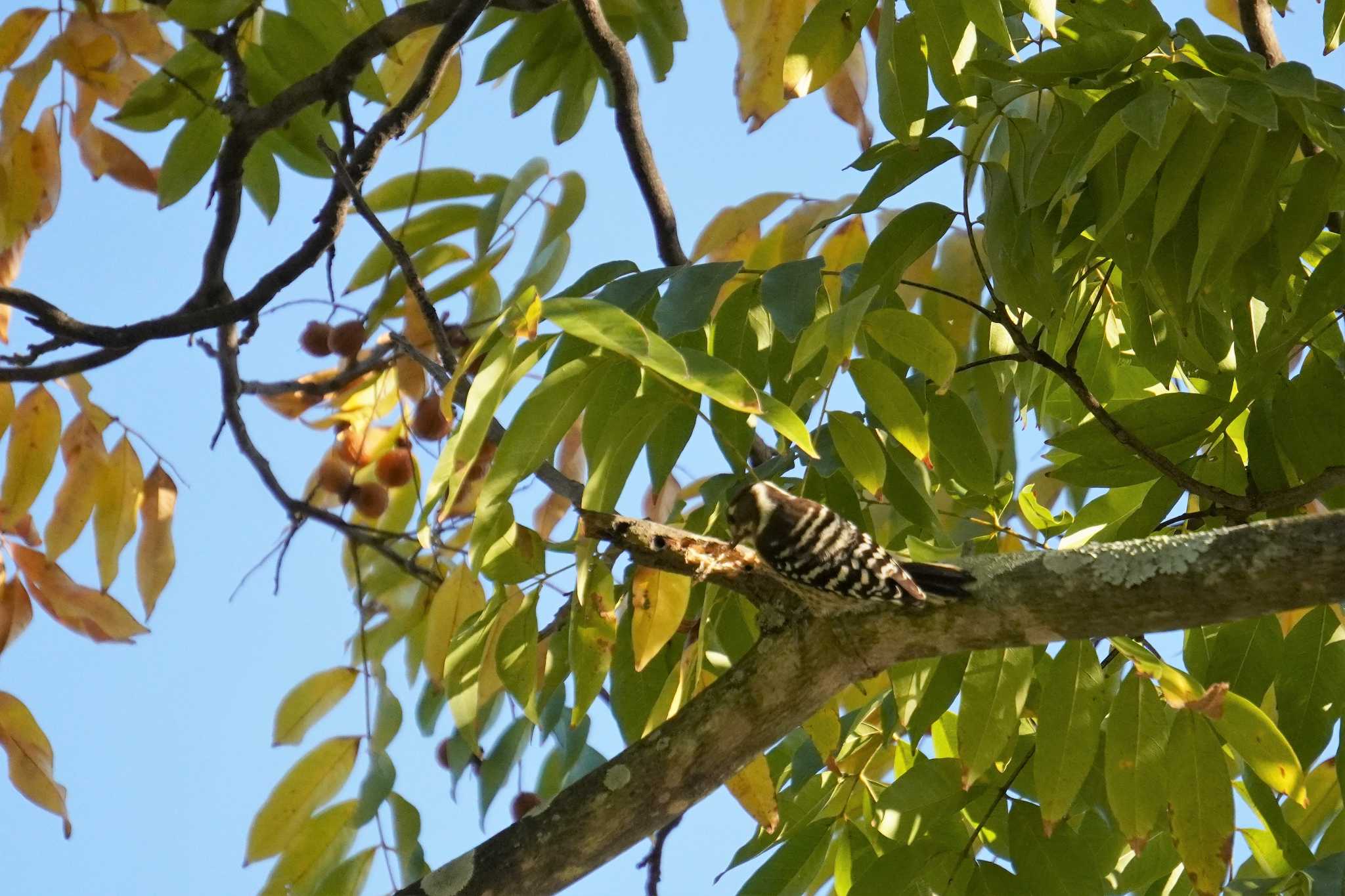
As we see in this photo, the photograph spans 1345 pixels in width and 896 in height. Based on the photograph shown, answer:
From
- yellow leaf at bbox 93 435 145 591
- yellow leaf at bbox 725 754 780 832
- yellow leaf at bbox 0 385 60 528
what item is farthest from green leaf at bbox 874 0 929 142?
yellow leaf at bbox 0 385 60 528

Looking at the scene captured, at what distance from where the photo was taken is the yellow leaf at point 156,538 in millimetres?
2389

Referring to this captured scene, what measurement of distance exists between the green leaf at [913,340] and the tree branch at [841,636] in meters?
0.26

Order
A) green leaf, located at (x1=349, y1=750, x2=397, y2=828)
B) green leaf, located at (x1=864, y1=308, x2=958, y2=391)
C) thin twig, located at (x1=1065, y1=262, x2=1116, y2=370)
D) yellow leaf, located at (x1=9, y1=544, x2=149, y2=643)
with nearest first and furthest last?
green leaf, located at (x1=864, y1=308, x2=958, y2=391), thin twig, located at (x1=1065, y1=262, x2=1116, y2=370), green leaf, located at (x1=349, y1=750, x2=397, y2=828), yellow leaf, located at (x1=9, y1=544, x2=149, y2=643)

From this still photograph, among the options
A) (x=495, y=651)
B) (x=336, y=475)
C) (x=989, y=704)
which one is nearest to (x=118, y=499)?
(x=336, y=475)

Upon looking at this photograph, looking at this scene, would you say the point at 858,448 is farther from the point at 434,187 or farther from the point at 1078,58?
the point at 434,187

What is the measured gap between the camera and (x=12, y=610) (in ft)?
7.44

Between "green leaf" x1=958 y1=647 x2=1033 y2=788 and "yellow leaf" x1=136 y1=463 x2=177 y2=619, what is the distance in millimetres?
1604

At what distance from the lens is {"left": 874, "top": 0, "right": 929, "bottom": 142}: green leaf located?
1689 mm

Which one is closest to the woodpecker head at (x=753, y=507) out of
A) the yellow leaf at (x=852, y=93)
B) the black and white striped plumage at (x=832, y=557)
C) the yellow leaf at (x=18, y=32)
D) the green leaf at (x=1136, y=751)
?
the black and white striped plumage at (x=832, y=557)

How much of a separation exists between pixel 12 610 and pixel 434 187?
1148mm

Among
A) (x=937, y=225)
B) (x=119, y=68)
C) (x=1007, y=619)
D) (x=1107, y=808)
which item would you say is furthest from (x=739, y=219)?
(x=119, y=68)

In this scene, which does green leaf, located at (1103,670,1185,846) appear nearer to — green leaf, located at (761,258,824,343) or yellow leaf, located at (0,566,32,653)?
green leaf, located at (761,258,824,343)

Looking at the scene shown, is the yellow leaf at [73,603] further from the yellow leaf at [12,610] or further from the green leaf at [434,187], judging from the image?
the green leaf at [434,187]

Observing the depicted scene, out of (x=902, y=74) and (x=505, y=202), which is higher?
(x=505, y=202)
